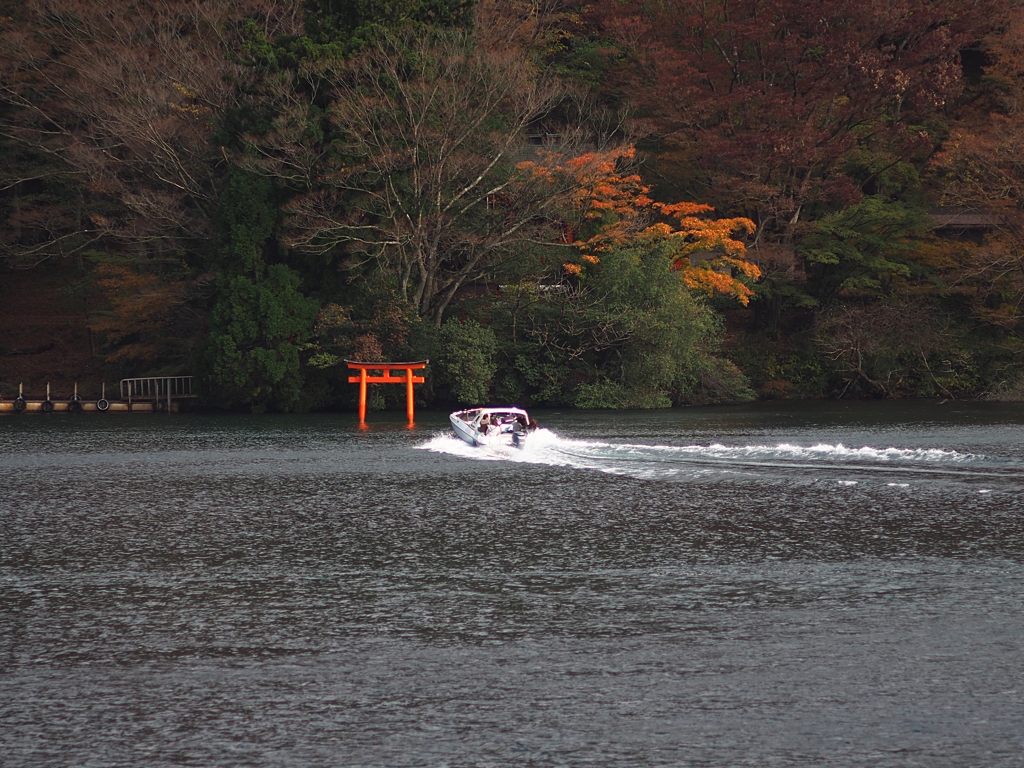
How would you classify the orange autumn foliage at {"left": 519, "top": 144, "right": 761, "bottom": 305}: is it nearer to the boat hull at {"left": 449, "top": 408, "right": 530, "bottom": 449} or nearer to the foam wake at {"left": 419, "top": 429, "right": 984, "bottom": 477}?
the boat hull at {"left": 449, "top": 408, "right": 530, "bottom": 449}

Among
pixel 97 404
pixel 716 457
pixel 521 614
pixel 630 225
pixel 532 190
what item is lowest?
pixel 521 614

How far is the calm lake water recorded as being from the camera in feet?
27.9

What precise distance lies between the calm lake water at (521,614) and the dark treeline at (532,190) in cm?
1832

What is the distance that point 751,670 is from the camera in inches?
390

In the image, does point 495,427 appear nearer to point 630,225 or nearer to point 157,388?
point 630,225

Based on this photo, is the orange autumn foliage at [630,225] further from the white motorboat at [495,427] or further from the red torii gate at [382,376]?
the white motorboat at [495,427]

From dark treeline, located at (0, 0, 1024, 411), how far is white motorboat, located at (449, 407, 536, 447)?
12.1 metres

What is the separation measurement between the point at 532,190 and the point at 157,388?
52.0ft

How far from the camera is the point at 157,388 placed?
45.2 meters

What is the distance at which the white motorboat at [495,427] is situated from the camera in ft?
94.0

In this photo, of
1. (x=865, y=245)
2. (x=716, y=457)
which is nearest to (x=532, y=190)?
(x=865, y=245)

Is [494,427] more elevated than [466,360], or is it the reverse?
[466,360]

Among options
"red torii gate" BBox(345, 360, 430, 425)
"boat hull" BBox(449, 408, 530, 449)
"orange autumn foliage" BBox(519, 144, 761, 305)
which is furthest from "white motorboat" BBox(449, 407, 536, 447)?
"orange autumn foliage" BBox(519, 144, 761, 305)

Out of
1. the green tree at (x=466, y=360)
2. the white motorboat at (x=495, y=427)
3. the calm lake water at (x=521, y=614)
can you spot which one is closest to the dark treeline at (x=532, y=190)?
the green tree at (x=466, y=360)
